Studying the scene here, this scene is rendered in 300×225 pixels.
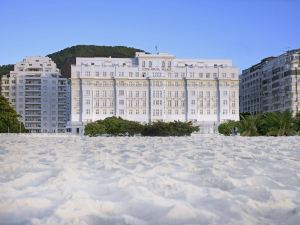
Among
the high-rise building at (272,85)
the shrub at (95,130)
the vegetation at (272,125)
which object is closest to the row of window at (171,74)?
the high-rise building at (272,85)

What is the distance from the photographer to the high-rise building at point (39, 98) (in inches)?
5261

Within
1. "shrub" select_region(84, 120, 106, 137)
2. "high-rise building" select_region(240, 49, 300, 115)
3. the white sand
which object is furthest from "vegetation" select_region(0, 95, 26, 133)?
"high-rise building" select_region(240, 49, 300, 115)

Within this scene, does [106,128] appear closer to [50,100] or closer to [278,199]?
[50,100]

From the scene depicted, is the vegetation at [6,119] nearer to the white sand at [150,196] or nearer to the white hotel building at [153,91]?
the white hotel building at [153,91]

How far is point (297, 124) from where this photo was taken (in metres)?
59.6

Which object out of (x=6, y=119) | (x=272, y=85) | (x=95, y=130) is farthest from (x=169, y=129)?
(x=272, y=85)

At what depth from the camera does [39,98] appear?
13450 cm

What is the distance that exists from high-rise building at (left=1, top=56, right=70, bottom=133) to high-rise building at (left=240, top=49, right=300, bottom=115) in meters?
49.6

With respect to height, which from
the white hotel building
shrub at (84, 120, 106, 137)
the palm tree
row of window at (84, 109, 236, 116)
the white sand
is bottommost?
shrub at (84, 120, 106, 137)

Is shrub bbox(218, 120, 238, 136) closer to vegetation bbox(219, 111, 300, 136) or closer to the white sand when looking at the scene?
vegetation bbox(219, 111, 300, 136)

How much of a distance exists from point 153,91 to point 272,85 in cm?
3293

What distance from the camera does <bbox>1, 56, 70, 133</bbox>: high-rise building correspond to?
438ft

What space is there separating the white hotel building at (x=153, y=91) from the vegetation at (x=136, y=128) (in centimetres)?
2959

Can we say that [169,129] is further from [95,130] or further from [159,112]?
[159,112]
